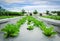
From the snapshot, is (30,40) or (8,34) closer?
(30,40)

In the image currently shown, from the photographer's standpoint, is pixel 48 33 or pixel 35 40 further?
pixel 48 33

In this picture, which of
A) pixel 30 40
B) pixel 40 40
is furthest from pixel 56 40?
pixel 30 40

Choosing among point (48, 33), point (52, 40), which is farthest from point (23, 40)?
point (48, 33)

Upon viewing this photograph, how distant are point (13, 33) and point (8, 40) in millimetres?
1506

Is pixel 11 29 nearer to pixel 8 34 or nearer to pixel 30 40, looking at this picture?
pixel 8 34

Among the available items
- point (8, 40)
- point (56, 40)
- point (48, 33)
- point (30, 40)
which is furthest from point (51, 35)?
point (8, 40)

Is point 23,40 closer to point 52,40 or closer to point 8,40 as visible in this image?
point 8,40

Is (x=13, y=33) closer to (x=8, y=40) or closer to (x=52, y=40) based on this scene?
(x=8, y=40)

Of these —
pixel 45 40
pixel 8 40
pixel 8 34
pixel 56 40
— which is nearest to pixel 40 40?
pixel 45 40

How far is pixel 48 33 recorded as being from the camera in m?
8.17

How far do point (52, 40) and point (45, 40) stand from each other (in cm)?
28

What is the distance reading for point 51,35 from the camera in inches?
319

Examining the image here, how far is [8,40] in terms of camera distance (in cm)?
671

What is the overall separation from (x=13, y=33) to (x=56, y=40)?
7.72 feet
